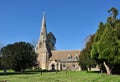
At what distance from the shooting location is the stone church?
114m

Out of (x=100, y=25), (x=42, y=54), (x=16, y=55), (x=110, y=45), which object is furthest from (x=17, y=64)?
(x=42, y=54)

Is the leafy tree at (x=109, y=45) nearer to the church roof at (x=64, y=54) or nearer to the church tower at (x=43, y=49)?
the church roof at (x=64, y=54)

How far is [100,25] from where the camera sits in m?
58.4

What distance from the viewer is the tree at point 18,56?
77356 mm

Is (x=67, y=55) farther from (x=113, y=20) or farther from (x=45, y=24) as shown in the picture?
(x=113, y=20)

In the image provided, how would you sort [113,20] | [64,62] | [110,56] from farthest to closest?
1. [64,62]
2. [113,20]
3. [110,56]

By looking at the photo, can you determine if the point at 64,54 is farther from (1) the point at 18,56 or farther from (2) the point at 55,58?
(1) the point at 18,56

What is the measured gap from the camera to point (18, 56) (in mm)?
77250

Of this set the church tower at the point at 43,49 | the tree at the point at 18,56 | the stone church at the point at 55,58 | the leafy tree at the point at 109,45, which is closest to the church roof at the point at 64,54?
the stone church at the point at 55,58

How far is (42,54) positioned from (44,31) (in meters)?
10.3

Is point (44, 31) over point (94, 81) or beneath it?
over

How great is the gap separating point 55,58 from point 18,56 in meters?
40.6

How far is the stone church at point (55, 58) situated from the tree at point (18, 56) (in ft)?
110

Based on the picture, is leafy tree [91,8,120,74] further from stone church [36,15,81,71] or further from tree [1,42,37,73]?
stone church [36,15,81,71]
